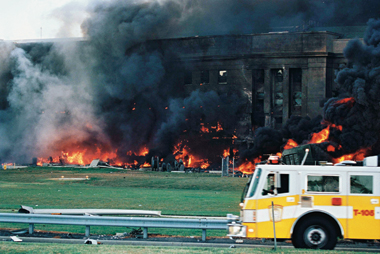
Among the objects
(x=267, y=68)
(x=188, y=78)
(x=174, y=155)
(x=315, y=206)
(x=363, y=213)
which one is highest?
(x=267, y=68)

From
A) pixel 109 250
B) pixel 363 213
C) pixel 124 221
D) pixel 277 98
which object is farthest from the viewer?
pixel 277 98

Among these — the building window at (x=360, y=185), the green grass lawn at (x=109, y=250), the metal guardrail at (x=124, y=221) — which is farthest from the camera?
the metal guardrail at (x=124, y=221)

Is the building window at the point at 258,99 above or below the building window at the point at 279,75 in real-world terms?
below

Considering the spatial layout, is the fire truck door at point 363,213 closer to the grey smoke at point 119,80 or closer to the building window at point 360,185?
the building window at point 360,185

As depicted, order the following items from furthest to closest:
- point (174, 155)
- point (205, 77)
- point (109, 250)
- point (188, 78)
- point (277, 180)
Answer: point (188, 78) → point (205, 77) → point (174, 155) → point (277, 180) → point (109, 250)

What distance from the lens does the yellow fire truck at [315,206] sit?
11.4m

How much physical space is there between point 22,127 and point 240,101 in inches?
1115

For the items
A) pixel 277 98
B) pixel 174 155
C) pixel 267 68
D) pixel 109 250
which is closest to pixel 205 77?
pixel 267 68

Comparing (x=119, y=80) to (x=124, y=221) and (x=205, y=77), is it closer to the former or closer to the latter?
(x=205, y=77)

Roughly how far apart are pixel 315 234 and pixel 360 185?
4.70 ft

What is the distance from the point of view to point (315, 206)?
11.4 meters

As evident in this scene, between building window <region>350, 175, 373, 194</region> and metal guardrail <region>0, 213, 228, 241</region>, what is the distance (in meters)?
3.29

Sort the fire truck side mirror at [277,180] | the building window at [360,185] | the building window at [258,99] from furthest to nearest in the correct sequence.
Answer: the building window at [258,99] → the building window at [360,185] → the fire truck side mirror at [277,180]

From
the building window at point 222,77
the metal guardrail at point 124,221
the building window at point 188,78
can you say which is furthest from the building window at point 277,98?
the metal guardrail at point 124,221
